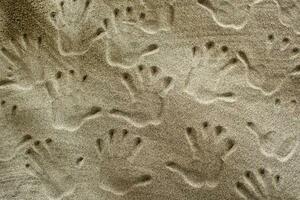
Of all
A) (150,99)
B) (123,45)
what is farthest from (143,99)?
(123,45)

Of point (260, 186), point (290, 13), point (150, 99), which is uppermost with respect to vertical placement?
point (290, 13)

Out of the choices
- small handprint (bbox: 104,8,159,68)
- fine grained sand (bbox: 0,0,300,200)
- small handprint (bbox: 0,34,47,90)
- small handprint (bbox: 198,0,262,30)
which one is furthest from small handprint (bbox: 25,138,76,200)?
small handprint (bbox: 198,0,262,30)

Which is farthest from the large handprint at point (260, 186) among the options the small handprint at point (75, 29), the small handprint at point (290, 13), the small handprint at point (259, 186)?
the small handprint at point (75, 29)

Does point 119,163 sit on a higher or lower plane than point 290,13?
lower

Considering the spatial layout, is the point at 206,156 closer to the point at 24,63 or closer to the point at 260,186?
the point at 260,186

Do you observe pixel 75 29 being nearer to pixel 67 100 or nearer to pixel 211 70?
pixel 67 100

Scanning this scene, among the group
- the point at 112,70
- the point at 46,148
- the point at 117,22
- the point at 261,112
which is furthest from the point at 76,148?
the point at 261,112

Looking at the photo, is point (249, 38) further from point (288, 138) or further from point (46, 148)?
point (46, 148)

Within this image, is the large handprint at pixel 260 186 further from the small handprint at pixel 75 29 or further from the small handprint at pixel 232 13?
the small handprint at pixel 75 29
